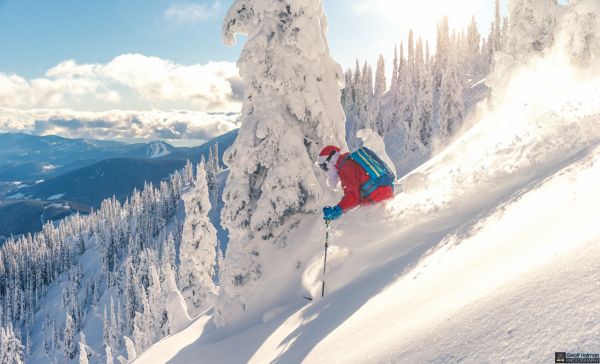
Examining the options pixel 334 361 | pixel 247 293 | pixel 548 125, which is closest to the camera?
pixel 334 361

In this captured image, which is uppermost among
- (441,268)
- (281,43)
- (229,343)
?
(281,43)

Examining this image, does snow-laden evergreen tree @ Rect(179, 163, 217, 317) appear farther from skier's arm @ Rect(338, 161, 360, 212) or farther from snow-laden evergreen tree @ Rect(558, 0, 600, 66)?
snow-laden evergreen tree @ Rect(558, 0, 600, 66)

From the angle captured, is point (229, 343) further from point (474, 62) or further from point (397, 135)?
point (474, 62)

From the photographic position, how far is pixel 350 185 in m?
8.27

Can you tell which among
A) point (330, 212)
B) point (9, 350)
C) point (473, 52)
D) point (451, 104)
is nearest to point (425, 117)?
point (451, 104)

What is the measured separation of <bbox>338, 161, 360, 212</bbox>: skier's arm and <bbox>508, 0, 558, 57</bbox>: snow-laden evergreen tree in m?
6.25

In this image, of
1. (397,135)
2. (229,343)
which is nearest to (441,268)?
(229,343)

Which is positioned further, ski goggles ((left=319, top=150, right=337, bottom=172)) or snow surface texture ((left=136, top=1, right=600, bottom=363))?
ski goggles ((left=319, top=150, right=337, bottom=172))

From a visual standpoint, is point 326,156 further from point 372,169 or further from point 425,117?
point 425,117

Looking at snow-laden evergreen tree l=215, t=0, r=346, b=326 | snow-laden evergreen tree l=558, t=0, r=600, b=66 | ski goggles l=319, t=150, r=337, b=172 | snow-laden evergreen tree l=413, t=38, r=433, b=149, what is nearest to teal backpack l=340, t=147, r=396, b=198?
ski goggles l=319, t=150, r=337, b=172

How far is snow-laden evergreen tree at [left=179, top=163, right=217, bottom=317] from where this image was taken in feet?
83.4

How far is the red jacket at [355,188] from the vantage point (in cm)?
816

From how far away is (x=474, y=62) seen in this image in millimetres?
78438

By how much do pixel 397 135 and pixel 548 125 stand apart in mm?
63081
